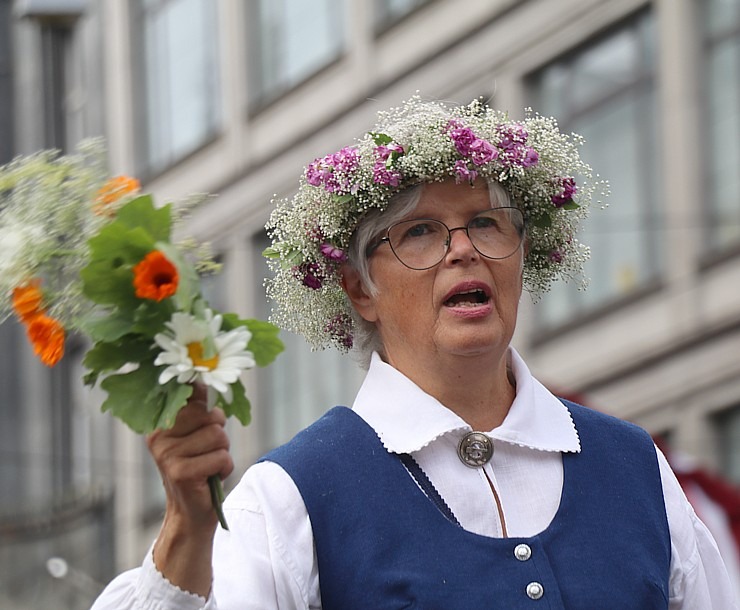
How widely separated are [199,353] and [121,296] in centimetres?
16

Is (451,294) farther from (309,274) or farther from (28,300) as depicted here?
(28,300)

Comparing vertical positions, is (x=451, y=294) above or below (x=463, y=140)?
below

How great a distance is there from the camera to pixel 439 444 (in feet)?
12.1

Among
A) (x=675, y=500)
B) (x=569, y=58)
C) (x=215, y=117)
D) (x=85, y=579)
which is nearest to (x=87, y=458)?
(x=85, y=579)

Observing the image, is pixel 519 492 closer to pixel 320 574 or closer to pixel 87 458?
pixel 320 574

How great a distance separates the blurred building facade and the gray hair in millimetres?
7355

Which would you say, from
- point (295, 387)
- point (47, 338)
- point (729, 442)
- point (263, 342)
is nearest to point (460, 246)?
point (263, 342)

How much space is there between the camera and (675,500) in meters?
3.79

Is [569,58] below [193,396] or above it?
above

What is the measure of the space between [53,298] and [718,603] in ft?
4.91

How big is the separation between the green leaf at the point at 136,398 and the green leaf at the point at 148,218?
22cm

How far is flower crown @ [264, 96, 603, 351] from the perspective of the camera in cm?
381

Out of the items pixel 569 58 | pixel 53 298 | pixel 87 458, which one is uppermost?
pixel 569 58

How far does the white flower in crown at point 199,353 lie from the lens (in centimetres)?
301
